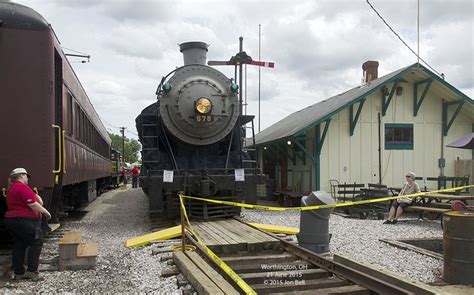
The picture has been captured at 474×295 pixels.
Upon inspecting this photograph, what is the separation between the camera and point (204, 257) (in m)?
6.02

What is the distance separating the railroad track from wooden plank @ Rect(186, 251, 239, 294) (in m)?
0.12

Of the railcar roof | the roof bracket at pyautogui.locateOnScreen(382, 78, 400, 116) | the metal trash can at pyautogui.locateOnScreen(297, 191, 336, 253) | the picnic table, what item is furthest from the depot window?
the railcar roof

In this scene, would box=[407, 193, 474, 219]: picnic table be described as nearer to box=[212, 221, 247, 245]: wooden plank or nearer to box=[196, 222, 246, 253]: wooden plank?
box=[212, 221, 247, 245]: wooden plank

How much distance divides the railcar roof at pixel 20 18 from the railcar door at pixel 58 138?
0.61m

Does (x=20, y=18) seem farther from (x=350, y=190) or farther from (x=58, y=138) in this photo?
(x=350, y=190)

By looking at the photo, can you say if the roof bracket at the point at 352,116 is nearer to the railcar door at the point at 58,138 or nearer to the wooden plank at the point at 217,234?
the wooden plank at the point at 217,234

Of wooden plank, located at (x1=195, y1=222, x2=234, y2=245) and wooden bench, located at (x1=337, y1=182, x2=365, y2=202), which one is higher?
wooden bench, located at (x1=337, y1=182, x2=365, y2=202)

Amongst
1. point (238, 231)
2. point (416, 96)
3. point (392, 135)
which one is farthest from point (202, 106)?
point (416, 96)

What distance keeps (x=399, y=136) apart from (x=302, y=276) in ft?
37.0

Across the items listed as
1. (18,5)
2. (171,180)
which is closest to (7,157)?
(18,5)

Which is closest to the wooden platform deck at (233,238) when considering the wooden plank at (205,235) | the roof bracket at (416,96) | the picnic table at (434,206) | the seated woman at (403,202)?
the wooden plank at (205,235)

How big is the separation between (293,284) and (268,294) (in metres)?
0.39

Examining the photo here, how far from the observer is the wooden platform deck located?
6.59 m

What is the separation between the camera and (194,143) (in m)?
10.0
